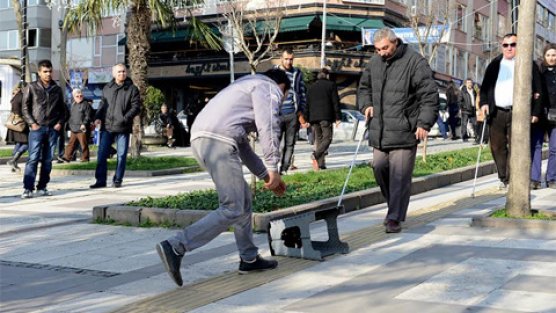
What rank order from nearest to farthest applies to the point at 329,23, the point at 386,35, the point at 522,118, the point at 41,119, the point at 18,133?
1. the point at 386,35
2. the point at 522,118
3. the point at 41,119
4. the point at 18,133
5. the point at 329,23

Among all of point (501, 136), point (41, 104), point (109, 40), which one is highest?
point (109, 40)

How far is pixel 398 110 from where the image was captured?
7.36m

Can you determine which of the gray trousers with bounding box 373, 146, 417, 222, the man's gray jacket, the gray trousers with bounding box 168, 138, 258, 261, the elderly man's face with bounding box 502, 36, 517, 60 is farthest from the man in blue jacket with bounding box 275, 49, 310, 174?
the gray trousers with bounding box 168, 138, 258, 261

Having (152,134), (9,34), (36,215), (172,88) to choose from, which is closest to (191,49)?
(172,88)

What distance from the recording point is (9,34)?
192ft

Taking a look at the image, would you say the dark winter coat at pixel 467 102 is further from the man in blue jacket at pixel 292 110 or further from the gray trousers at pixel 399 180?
the gray trousers at pixel 399 180

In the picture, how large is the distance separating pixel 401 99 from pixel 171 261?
305 centimetres

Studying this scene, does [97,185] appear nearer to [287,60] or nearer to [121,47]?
[287,60]

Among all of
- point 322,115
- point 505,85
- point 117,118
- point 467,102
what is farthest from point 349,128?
point 505,85

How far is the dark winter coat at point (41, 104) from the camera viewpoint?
36.9ft

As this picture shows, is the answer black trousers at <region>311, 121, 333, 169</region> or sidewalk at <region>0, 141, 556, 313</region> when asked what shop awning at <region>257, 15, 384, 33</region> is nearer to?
black trousers at <region>311, 121, 333, 169</region>

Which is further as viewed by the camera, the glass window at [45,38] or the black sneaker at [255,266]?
the glass window at [45,38]

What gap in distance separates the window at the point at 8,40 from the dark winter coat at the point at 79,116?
4197cm

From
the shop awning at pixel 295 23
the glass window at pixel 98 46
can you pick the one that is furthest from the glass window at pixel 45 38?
the shop awning at pixel 295 23
